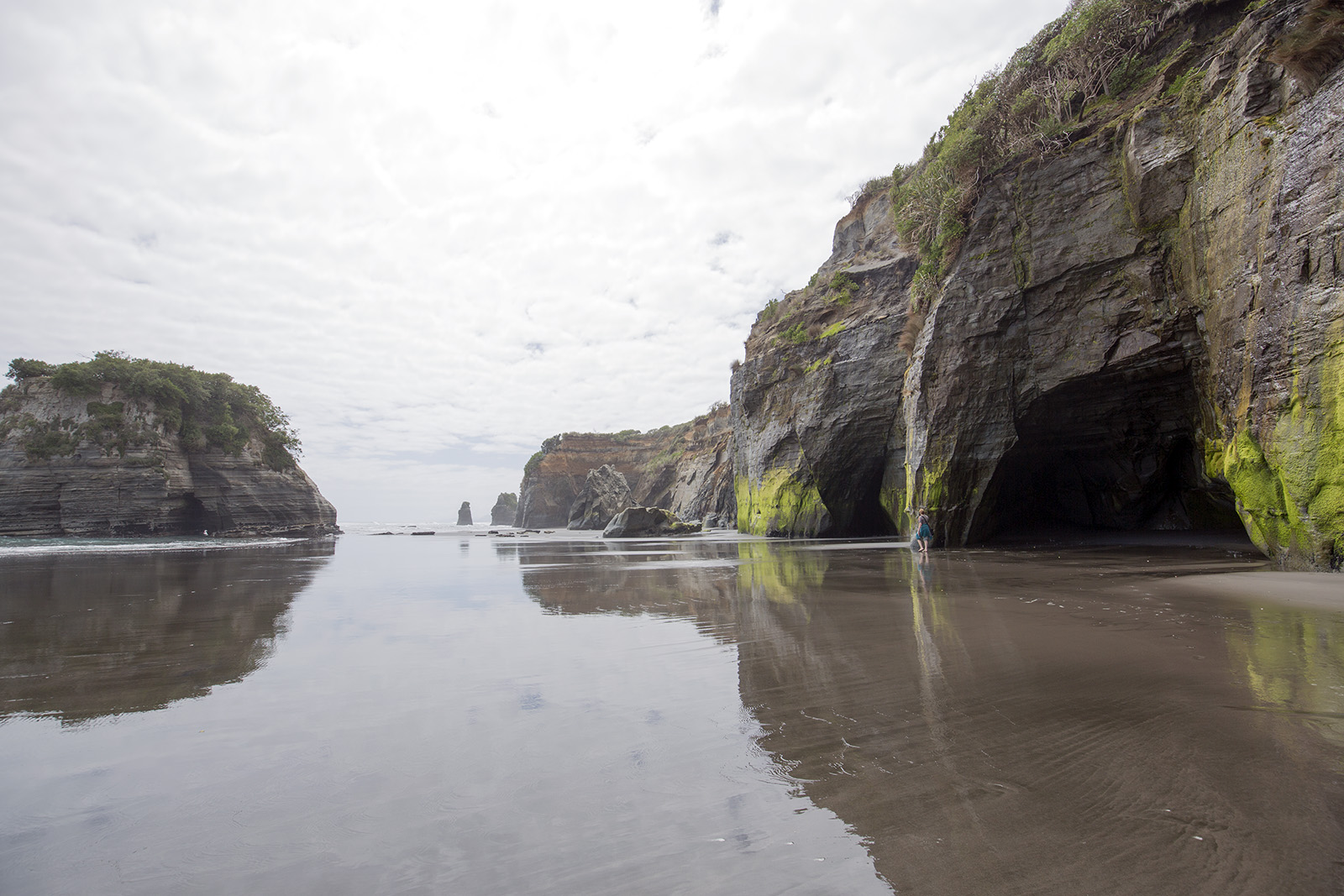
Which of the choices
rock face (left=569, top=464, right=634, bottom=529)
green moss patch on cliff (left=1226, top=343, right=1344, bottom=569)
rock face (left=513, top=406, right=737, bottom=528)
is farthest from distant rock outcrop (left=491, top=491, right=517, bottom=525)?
green moss patch on cliff (left=1226, top=343, right=1344, bottom=569)

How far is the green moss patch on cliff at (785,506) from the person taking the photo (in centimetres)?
2639

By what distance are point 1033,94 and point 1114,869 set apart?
20207mm

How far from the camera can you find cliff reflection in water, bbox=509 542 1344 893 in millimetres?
2004

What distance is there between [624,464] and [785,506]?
59772 millimetres

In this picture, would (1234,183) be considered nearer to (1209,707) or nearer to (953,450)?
(953,450)

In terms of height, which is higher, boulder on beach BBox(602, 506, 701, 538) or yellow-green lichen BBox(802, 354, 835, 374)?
yellow-green lichen BBox(802, 354, 835, 374)

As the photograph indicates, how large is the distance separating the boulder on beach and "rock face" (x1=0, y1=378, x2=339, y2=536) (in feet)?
83.7

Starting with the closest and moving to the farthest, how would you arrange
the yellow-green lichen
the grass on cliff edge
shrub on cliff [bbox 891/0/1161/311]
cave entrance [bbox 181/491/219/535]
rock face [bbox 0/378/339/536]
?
shrub on cliff [bbox 891/0/1161/311] → the yellow-green lichen → rock face [bbox 0/378/339/536] → the grass on cliff edge → cave entrance [bbox 181/491/219/535]

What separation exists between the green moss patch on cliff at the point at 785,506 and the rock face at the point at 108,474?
34326 mm

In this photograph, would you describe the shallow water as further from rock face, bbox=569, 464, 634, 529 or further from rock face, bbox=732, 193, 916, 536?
rock face, bbox=569, 464, 634, 529

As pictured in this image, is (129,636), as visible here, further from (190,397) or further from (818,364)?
(190,397)

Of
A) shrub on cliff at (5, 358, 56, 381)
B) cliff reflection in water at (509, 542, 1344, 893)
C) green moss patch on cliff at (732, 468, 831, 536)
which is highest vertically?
shrub on cliff at (5, 358, 56, 381)

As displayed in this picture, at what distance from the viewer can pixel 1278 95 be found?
9797mm

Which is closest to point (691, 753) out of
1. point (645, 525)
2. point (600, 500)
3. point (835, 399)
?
point (835, 399)
